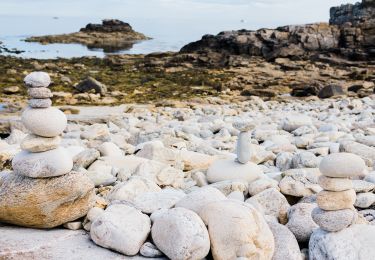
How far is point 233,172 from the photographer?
508cm

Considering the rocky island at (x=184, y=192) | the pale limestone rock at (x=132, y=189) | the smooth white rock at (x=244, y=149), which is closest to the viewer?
the rocky island at (x=184, y=192)

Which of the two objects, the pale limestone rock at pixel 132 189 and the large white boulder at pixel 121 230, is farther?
the pale limestone rock at pixel 132 189

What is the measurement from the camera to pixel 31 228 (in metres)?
3.68

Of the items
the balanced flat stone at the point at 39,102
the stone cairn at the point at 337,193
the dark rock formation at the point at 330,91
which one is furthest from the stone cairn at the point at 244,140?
the dark rock formation at the point at 330,91

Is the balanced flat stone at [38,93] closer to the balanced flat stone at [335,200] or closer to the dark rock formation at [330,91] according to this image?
the balanced flat stone at [335,200]

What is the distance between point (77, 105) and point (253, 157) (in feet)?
36.2

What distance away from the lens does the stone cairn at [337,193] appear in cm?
340

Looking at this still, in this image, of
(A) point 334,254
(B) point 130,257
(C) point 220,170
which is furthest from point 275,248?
(C) point 220,170

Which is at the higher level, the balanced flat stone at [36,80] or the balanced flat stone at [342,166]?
the balanced flat stone at [36,80]

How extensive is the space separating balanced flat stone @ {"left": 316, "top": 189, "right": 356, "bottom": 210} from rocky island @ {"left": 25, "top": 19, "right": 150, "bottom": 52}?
65.9 m

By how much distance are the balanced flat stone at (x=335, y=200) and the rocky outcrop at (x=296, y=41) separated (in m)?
31.4

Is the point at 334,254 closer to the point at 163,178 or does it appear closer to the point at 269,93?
the point at 163,178

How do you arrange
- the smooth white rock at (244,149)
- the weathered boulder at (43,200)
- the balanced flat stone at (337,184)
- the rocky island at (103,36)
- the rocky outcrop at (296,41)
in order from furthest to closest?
the rocky island at (103,36) < the rocky outcrop at (296,41) < the smooth white rock at (244,149) < the weathered boulder at (43,200) < the balanced flat stone at (337,184)

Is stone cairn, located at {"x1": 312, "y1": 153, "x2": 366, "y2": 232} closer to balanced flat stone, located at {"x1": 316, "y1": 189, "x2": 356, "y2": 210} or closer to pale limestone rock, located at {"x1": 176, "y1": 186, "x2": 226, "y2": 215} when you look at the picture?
balanced flat stone, located at {"x1": 316, "y1": 189, "x2": 356, "y2": 210}
